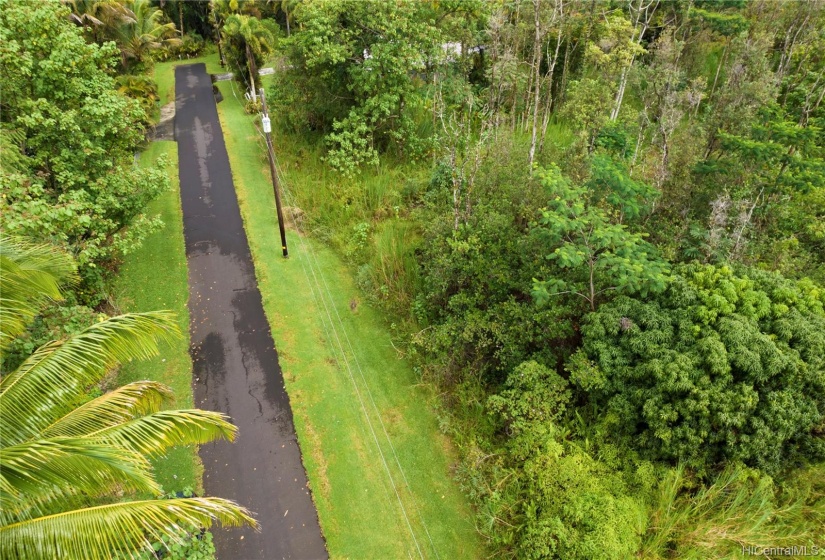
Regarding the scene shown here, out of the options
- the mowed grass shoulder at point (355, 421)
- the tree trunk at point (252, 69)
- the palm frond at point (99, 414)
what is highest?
the tree trunk at point (252, 69)

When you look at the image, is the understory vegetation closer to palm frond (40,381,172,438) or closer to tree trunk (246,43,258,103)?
tree trunk (246,43,258,103)

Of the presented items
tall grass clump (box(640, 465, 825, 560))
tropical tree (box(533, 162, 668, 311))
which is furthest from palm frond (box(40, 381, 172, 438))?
tall grass clump (box(640, 465, 825, 560))

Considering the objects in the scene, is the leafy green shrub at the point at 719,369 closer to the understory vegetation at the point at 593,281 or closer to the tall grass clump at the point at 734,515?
the understory vegetation at the point at 593,281

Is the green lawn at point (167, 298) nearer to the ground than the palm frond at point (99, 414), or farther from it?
nearer to the ground

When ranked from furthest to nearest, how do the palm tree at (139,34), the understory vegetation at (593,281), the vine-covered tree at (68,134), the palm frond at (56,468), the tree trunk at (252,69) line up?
the tree trunk at (252,69)
the palm tree at (139,34)
the vine-covered tree at (68,134)
the understory vegetation at (593,281)
the palm frond at (56,468)

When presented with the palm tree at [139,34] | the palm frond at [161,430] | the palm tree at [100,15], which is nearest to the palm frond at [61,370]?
the palm frond at [161,430]

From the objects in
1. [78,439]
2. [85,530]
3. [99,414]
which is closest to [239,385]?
[99,414]

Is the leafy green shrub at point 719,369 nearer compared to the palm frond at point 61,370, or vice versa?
the palm frond at point 61,370
